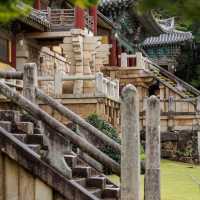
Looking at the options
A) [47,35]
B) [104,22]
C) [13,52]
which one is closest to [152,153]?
[13,52]

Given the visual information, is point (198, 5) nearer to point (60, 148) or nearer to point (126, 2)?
point (60, 148)

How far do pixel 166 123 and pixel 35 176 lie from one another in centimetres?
2046

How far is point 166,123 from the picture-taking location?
2847 centimetres

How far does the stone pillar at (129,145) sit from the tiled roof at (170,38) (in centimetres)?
3573

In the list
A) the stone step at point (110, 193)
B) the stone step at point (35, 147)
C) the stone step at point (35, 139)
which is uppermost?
the stone step at point (35, 139)

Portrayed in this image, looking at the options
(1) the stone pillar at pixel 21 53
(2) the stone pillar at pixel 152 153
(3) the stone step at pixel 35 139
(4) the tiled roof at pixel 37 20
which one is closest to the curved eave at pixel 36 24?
(4) the tiled roof at pixel 37 20

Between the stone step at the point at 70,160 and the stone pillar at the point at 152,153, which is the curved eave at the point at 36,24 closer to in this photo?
the stone step at the point at 70,160

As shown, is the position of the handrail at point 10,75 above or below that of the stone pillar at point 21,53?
below

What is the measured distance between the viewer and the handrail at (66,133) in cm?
800

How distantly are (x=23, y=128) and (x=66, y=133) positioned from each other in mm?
1293

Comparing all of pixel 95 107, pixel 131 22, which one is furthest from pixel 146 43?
pixel 95 107

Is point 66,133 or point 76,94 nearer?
point 66,133

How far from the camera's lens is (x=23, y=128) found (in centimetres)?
934

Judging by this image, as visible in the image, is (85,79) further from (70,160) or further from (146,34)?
(146,34)
